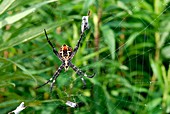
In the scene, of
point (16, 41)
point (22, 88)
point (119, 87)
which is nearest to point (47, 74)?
point (22, 88)

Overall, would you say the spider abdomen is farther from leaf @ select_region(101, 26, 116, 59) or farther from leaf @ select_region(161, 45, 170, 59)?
leaf @ select_region(161, 45, 170, 59)

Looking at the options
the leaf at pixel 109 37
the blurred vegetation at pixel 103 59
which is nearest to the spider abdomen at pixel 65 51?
the blurred vegetation at pixel 103 59

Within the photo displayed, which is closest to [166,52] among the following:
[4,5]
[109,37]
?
[109,37]

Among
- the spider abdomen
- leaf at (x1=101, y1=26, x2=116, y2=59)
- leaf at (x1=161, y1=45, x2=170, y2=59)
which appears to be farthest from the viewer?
leaf at (x1=161, y1=45, x2=170, y2=59)

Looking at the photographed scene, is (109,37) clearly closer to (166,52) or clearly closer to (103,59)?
(103,59)

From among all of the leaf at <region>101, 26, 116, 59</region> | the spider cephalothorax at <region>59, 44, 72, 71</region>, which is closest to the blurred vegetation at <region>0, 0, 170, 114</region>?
the leaf at <region>101, 26, 116, 59</region>

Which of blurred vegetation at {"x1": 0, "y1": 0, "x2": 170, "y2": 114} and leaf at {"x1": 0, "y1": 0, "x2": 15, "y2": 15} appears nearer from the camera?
leaf at {"x1": 0, "y1": 0, "x2": 15, "y2": 15}

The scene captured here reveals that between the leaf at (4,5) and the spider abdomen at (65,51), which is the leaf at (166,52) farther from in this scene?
the leaf at (4,5)

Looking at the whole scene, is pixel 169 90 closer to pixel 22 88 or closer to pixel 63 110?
pixel 63 110

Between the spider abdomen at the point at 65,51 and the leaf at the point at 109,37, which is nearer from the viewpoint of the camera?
the spider abdomen at the point at 65,51
